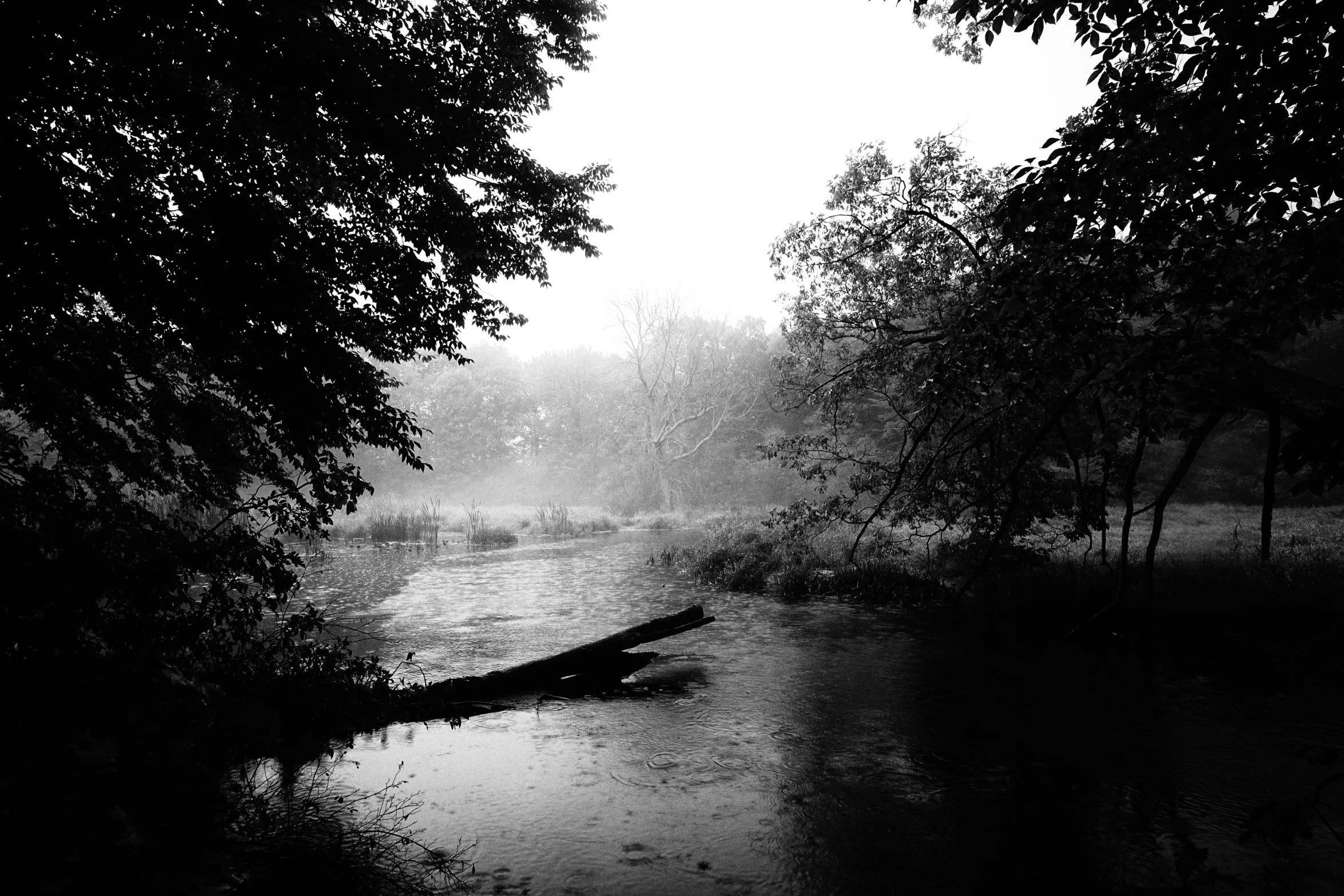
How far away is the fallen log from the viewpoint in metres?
7.50

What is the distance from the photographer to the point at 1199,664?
30.7ft

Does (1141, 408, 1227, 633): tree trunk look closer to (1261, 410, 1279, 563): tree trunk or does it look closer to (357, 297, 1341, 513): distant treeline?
(1261, 410, 1279, 563): tree trunk

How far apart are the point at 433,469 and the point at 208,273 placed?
114 inches

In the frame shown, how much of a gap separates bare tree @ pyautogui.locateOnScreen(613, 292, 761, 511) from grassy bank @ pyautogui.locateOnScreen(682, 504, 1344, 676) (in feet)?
98.2

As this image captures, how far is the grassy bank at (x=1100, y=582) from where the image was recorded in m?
10.3

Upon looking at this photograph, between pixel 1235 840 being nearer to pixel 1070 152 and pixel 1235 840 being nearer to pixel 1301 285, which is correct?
pixel 1301 285

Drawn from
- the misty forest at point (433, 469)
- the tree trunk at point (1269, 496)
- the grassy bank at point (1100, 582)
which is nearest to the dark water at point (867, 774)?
the misty forest at point (433, 469)

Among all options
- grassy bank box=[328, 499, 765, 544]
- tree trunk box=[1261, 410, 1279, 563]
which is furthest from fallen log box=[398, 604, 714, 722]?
grassy bank box=[328, 499, 765, 544]

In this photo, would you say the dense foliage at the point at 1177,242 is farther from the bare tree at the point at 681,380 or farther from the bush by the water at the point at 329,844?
the bare tree at the point at 681,380

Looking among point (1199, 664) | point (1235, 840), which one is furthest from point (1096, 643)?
point (1235, 840)

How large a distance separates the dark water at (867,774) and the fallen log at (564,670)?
0.30 m

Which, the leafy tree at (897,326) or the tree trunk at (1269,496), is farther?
the leafy tree at (897,326)

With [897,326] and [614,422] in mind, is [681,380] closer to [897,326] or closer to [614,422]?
[614,422]

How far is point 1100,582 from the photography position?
12242mm
